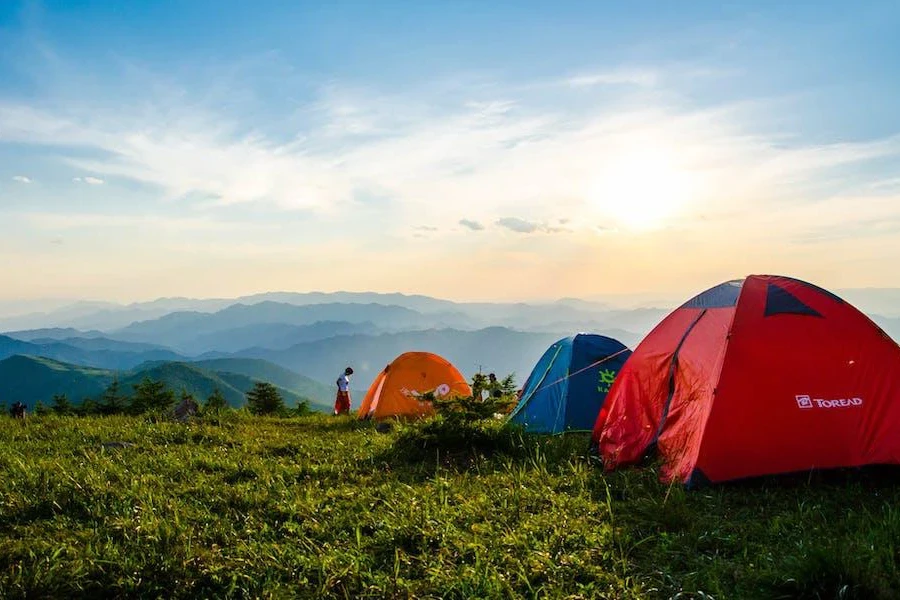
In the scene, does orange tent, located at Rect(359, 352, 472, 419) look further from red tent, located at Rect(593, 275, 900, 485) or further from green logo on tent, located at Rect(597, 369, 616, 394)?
red tent, located at Rect(593, 275, 900, 485)

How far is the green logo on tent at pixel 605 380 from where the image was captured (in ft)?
42.6

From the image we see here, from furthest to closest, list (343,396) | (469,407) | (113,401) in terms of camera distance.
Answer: (343,396)
(113,401)
(469,407)

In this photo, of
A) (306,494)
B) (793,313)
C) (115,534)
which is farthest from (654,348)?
(115,534)

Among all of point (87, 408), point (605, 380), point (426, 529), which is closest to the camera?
point (426, 529)

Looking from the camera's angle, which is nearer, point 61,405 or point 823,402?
point 823,402

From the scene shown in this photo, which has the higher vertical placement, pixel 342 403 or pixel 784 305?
pixel 784 305

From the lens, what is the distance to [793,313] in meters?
8.27

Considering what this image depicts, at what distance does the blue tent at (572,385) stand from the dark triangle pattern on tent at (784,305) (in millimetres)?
4973

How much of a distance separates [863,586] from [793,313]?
5.12 metres

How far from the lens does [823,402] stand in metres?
7.71

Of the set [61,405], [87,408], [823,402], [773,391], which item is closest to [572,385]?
[773,391]

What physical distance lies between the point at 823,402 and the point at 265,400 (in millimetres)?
19494

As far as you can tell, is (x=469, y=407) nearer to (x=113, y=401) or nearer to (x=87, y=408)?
(x=113, y=401)

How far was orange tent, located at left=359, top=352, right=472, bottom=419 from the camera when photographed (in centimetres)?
1795
